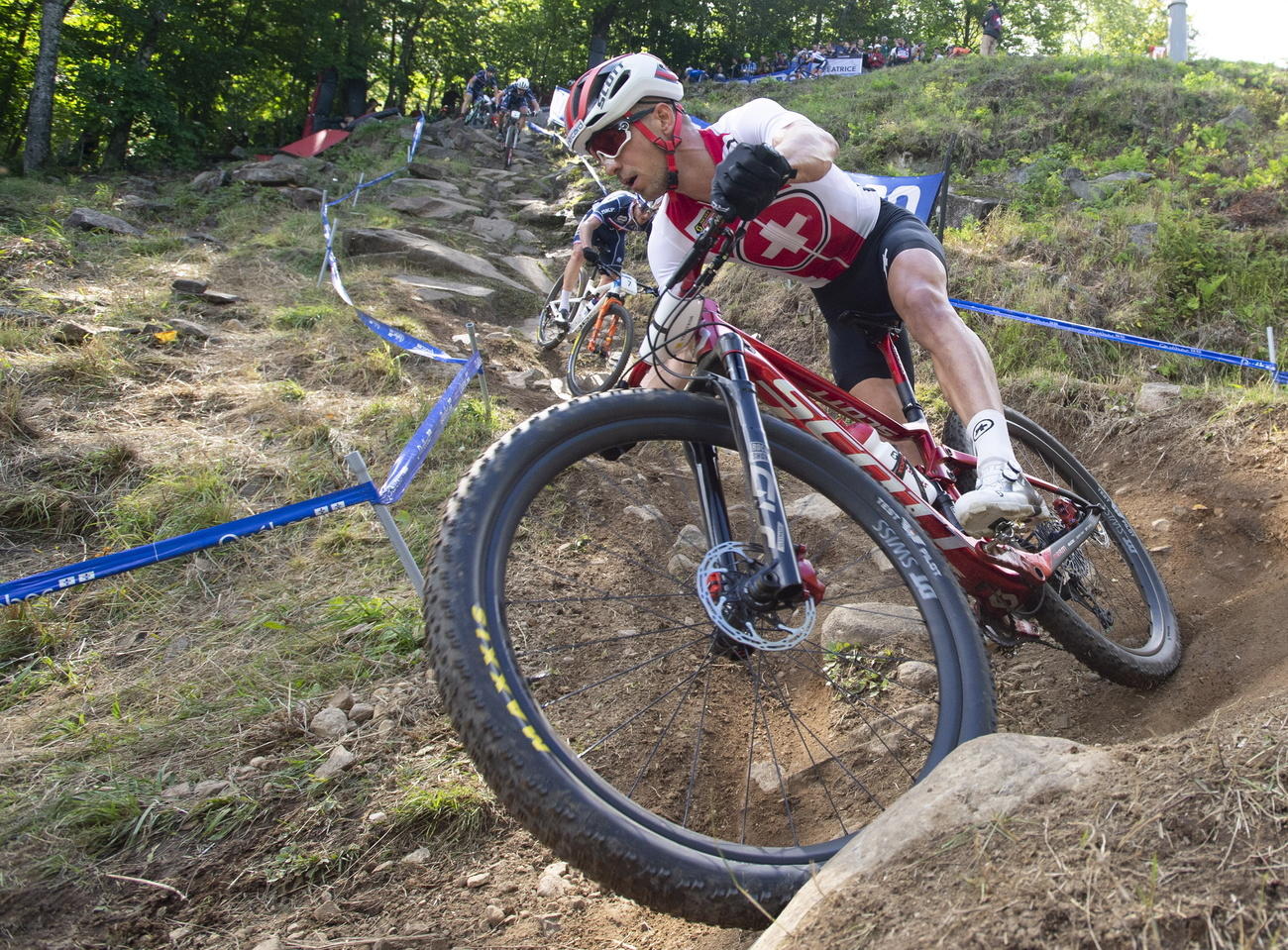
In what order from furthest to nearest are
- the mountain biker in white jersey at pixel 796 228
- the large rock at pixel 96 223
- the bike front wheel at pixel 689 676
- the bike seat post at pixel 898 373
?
the large rock at pixel 96 223
the bike seat post at pixel 898 373
the mountain biker in white jersey at pixel 796 228
the bike front wheel at pixel 689 676

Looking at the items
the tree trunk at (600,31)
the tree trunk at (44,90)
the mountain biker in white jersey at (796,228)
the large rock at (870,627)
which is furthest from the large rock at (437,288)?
the tree trunk at (600,31)

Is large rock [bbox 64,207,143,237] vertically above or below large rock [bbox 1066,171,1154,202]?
below

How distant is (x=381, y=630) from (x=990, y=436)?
2.30 metres

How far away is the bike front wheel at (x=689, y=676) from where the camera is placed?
1.45 meters

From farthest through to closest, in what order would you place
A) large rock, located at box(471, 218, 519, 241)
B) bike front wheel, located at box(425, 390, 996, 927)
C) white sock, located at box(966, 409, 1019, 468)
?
large rock, located at box(471, 218, 519, 241), white sock, located at box(966, 409, 1019, 468), bike front wheel, located at box(425, 390, 996, 927)

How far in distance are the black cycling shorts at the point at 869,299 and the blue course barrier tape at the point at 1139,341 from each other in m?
2.33

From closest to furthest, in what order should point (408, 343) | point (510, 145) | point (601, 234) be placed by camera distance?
point (408, 343) → point (601, 234) → point (510, 145)

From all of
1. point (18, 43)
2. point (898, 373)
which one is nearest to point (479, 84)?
point (18, 43)

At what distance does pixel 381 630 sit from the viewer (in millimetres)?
3086

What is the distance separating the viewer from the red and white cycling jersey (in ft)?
9.18

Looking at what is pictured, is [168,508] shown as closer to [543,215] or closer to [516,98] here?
[543,215]

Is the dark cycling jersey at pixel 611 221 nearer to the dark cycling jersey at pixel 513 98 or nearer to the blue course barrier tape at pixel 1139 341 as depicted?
the blue course barrier tape at pixel 1139 341

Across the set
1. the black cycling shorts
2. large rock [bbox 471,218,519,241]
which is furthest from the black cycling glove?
large rock [bbox 471,218,519,241]

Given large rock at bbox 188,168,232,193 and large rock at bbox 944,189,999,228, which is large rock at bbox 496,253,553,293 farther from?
large rock at bbox 188,168,232,193
